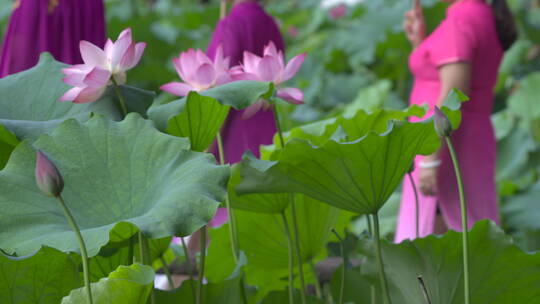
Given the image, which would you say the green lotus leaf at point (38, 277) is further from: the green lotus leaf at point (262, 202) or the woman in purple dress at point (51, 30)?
the woman in purple dress at point (51, 30)

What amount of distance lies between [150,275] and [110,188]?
0.13 metres

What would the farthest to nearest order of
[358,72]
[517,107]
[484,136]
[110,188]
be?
[358,72] < [517,107] < [484,136] < [110,188]

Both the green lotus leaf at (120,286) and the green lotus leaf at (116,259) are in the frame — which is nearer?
the green lotus leaf at (120,286)

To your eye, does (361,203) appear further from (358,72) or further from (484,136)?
(358,72)

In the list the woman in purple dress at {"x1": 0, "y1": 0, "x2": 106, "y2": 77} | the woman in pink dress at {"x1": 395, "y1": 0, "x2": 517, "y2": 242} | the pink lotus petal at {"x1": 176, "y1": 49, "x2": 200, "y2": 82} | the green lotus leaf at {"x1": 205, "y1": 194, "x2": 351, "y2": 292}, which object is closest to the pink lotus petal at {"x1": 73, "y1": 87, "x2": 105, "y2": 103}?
the pink lotus petal at {"x1": 176, "y1": 49, "x2": 200, "y2": 82}

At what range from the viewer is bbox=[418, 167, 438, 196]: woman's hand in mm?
1734

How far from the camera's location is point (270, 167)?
2.45ft

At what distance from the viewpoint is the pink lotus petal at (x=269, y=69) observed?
2.85 feet

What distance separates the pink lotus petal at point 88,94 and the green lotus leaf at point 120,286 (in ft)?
0.69

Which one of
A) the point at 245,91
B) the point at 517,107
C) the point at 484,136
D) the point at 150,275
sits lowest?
the point at 517,107

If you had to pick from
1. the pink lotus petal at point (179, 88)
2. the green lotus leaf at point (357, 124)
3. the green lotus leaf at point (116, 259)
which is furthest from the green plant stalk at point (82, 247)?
the green lotus leaf at point (357, 124)

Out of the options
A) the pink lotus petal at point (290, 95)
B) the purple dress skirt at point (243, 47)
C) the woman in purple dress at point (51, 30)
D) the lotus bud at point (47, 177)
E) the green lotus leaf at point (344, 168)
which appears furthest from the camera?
the purple dress skirt at point (243, 47)

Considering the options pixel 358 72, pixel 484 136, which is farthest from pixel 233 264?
pixel 358 72

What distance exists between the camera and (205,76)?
2.90ft
